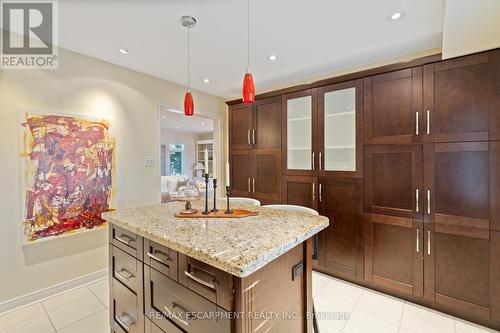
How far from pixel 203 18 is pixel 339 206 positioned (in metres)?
2.34

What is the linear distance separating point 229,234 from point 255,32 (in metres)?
1.83

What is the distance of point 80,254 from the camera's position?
255 cm

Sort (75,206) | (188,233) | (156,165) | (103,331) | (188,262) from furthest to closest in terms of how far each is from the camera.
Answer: (156,165) < (75,206) < (103,331) < (188,233) < (188,262)

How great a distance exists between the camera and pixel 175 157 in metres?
9.68

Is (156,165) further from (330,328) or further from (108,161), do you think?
(330,328)

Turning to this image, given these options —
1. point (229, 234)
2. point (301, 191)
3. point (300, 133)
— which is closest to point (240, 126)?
point (300, 133)

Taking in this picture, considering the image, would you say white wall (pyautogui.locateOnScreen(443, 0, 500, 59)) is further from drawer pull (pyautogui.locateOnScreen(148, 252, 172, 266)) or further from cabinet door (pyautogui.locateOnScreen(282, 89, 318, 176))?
drawer pull (pyautogui.locateOnScreen(148, 252, 172, 266))

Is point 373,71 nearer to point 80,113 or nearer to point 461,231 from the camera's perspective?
point 461,231

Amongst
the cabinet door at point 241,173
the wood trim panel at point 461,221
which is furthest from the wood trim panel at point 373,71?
the wood trim panel at point 461,221

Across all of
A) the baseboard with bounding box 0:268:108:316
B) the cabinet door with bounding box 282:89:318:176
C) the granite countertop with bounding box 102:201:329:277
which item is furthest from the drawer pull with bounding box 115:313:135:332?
the cabinet door with bounding box 282:89:318:176

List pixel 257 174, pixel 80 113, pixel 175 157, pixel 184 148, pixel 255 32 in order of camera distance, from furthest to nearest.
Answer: pixel 184 148, pixel 175 157, pixel 257 174, pixel 80 113, pixel 255 32

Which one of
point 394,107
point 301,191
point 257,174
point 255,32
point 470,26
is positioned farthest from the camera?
point 257,174

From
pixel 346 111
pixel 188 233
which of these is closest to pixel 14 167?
pixel 188 233

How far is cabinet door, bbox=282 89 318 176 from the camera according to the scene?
283 cm
